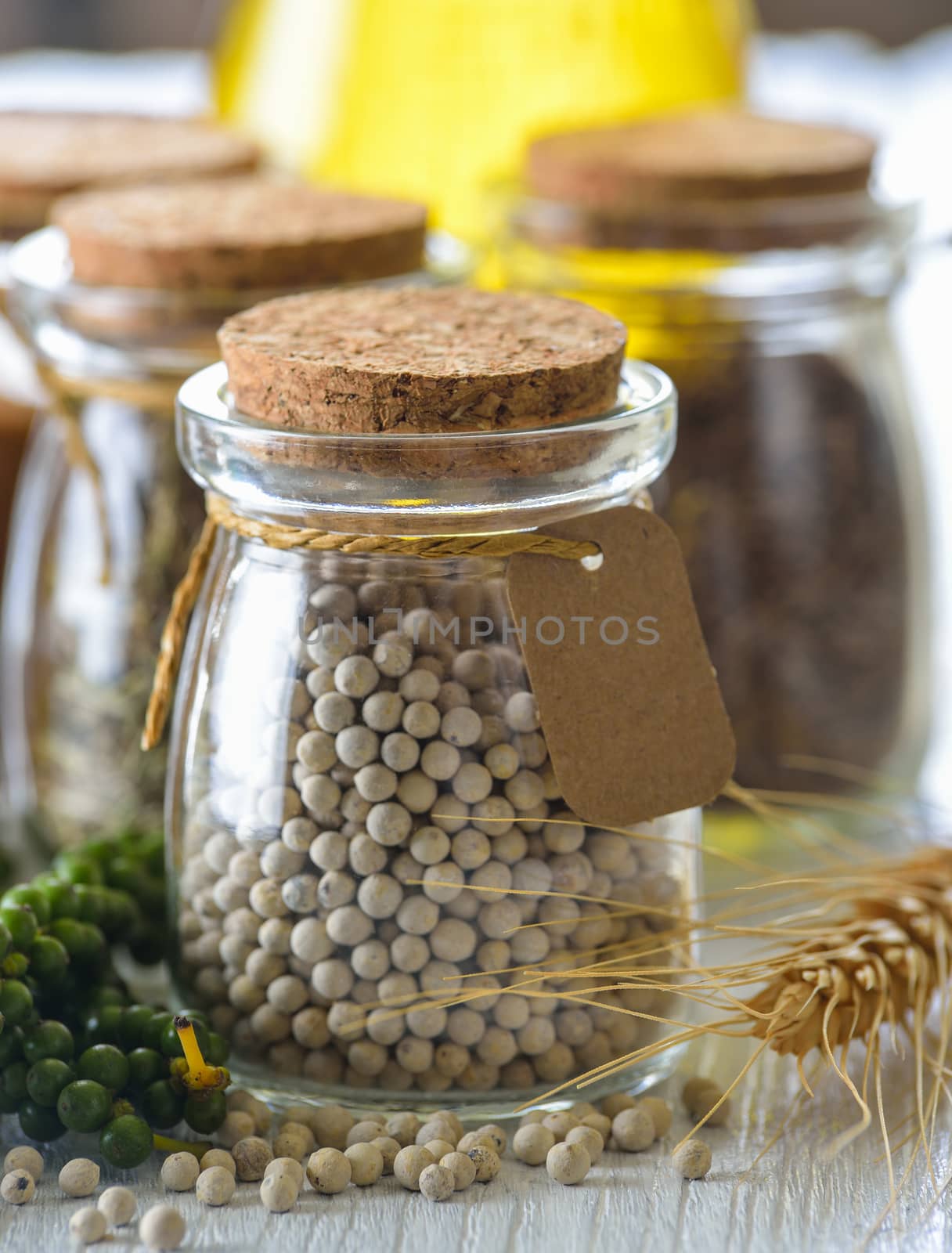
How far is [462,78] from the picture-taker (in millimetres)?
1137

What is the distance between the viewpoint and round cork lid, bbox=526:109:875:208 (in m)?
0.87

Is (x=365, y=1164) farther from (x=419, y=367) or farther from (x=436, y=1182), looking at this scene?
(x=419, y=367)

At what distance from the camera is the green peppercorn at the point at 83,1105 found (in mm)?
607

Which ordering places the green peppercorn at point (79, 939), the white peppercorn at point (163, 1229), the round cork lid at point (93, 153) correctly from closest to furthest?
1. the white peppercorn at point (163, 1229)
2. the green peppercorn at point (79, 939)
3. the round cork lid at point (93, 153)

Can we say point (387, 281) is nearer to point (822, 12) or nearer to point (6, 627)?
point (6, 627)

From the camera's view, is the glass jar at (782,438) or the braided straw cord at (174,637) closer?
the braided straw cord at (174,637)

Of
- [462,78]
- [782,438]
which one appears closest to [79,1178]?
[782,438]

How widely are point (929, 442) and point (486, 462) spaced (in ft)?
1.58

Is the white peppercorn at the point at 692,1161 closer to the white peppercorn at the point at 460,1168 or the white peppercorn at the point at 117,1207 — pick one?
the white peppercorn at the point at 460,1168

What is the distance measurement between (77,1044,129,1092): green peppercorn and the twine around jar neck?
29 cm

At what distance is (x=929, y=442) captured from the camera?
98 cm

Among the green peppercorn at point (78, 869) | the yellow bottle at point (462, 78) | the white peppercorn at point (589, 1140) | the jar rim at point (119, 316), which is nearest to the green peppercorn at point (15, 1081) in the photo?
the green peppercorn at point (78, 869)

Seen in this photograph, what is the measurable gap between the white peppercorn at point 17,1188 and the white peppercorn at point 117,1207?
0.08ft

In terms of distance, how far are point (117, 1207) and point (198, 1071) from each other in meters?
0.06
